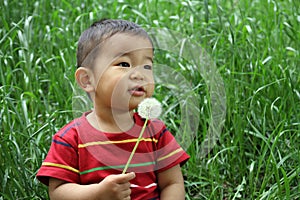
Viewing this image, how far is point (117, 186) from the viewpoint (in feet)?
5.65

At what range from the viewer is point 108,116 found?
6.39 feet

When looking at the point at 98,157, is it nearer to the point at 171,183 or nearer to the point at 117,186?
the point at 117,186

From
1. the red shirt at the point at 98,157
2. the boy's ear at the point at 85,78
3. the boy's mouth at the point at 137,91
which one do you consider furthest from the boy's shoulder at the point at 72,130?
the boy's mouth at the point at 137,91

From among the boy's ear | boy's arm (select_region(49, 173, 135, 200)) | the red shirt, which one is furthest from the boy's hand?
the boy's ear

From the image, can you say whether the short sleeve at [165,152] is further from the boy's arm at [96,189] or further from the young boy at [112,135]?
the boy's arm at [96,189]

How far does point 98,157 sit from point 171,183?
31 centimetres

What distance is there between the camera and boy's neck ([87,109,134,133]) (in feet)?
6.35

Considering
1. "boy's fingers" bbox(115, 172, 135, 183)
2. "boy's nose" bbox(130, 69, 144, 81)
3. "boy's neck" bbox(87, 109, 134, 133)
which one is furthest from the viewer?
"boy's neck" bbox(87, 109, 134, 133)

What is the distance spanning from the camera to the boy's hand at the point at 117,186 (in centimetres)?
171

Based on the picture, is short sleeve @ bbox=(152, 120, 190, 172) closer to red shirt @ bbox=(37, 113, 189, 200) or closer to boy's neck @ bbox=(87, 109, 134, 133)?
red shirt @ bbox=(37, 113, 189, 200)

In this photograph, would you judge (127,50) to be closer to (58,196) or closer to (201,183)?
(58,196)

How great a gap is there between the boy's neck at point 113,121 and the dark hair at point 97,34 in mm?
188

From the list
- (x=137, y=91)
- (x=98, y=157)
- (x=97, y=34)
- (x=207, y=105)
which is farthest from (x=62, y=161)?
(x=207, y=105)

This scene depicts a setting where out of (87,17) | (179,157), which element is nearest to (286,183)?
(179,157)
